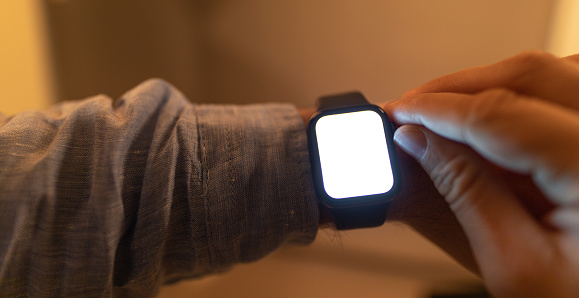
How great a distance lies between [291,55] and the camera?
1.10 metres

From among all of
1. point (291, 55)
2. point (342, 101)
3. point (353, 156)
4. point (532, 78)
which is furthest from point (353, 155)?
point (291, 55)

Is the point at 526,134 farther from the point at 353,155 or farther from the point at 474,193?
the point at 353,155

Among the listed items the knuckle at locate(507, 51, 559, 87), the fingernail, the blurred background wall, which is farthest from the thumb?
the blurred background wall

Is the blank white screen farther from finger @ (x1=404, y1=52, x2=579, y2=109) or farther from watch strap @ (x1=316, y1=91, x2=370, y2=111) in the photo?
finger @ (x1=404, y1=52, x2=579, y2=109)

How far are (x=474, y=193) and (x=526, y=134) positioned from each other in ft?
0.30

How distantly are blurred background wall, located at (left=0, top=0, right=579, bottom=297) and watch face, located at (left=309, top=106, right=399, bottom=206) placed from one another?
0.37 m

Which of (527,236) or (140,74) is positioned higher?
(140,74)

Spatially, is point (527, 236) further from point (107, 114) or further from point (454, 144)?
point (107, 114)

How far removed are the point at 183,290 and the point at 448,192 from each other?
2.27 ft

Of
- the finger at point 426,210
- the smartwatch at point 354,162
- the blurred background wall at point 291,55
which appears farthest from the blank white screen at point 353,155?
the blurred background wall at point 291,55

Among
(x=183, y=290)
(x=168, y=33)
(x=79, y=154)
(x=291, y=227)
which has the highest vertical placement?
(x=168, y=33)

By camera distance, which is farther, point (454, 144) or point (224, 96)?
point (224, 96)

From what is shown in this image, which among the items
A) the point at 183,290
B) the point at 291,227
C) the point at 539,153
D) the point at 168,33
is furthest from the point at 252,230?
the point at 168,33

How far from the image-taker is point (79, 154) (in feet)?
1.32
